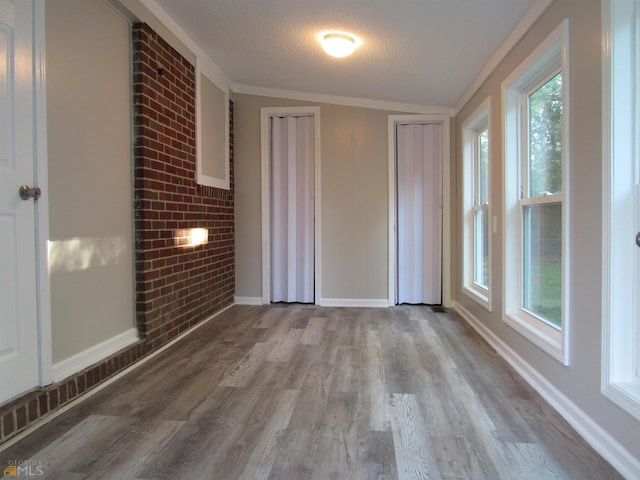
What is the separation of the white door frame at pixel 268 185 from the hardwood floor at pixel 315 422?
5.25ft

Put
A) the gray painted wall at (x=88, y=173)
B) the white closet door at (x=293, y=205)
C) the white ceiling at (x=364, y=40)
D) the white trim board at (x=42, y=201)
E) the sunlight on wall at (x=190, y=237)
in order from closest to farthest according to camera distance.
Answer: the white trim board at (x=42, y=201)
the gray painted wall at (x=88, y=173)
the white ceiling at (x=364, y=40)
the sunlight on wall at (x=190, y=237)
the white closet door at (x=293, y=205)

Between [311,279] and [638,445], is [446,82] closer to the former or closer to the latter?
[311,279]

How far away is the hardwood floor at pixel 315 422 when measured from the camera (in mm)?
1445

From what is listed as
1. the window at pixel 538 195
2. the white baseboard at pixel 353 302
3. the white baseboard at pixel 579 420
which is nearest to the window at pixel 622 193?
the white baseboard at pixel 579 420

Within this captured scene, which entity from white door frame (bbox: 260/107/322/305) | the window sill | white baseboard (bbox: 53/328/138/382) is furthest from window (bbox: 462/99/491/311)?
white baseboard (bbox: 53/328/138/382)

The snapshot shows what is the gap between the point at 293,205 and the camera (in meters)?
4.46

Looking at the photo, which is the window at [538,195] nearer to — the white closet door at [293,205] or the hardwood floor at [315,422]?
the hardwood floor at [315,422]

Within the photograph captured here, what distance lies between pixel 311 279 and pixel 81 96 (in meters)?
2.99

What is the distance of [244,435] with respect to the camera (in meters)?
1.67

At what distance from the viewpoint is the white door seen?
1653 mm

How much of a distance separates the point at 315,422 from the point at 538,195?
1949 mm

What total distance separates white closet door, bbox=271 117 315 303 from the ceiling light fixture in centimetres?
154

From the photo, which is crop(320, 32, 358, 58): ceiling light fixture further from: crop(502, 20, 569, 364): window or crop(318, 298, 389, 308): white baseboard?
crop(318, 298, 389, 308): white baseboard

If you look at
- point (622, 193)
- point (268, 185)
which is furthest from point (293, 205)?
point (622, 193)
